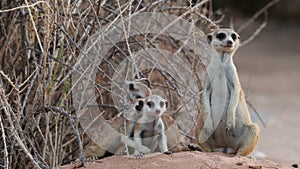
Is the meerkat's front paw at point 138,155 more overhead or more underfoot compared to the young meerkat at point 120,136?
more underfoot

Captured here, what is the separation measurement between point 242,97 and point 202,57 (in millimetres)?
1284

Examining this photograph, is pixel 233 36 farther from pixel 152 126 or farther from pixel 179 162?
pixel 179 162

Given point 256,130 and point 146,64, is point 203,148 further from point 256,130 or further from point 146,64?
point 146,64

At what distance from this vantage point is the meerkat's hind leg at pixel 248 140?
4.48 m

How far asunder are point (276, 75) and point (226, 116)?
878 centimetres

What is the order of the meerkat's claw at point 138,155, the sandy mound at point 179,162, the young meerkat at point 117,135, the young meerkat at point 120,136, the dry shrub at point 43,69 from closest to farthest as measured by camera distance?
the sandy mound at point 179,162 < the meerkat's claw at point 138,155 < the dry shrub at point 43,69 < the young meerkat at point 120,136 < the young meerkat at point 117,135

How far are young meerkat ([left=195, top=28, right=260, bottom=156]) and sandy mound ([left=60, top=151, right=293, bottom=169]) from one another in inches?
14.1

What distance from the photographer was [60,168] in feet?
13.6

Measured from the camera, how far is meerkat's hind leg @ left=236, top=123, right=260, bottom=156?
448 centimetres

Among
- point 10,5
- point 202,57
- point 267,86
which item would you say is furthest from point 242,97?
point 267,86

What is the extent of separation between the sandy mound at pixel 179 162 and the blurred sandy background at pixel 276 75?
2.10m

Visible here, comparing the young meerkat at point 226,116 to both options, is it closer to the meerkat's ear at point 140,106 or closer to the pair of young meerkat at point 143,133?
the pair of young meerkat at point 143,133

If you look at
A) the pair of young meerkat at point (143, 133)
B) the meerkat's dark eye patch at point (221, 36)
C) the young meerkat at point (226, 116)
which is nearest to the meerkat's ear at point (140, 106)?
the pair of young meerkat at point (143, 133)

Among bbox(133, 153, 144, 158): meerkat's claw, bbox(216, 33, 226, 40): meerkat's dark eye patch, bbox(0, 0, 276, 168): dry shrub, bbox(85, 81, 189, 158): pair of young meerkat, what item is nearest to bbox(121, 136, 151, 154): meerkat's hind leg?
bbox(85, 81, 189, 158): pair of young meerkat
